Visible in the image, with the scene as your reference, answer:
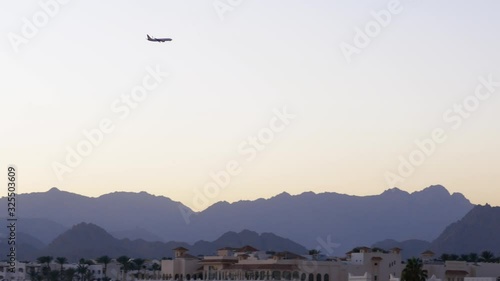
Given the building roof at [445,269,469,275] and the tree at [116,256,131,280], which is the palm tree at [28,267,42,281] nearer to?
the tree at [116,256,131,280]

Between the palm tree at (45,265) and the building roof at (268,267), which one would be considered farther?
the palm tree at (45,265)

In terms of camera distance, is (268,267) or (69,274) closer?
(268,267)

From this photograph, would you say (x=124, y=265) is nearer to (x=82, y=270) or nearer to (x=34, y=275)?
(x=82, y=270)

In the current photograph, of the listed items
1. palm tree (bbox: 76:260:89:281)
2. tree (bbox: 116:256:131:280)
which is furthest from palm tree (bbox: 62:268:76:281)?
tree (bbox: 116:256:131:280)

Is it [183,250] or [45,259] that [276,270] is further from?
[45,259]

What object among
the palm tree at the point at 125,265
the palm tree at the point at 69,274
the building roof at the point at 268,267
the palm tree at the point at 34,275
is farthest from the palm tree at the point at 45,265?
the building roof at the point at 268,267

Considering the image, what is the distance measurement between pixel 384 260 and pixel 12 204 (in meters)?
57.5

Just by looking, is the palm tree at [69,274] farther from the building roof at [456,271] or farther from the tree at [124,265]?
the building roof at [456,271]

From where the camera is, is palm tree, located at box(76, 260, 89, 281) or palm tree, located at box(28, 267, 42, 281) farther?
palm tree, located at box(76, 260, 89, 281)

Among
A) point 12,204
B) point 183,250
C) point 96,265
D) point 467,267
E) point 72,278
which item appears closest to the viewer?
point 12,204

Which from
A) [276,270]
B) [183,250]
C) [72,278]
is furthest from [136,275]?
[276,270]

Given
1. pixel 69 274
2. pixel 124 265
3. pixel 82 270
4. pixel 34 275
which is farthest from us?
pixel 82 270

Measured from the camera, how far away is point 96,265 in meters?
194

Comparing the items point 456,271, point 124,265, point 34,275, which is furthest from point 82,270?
point 456,271
